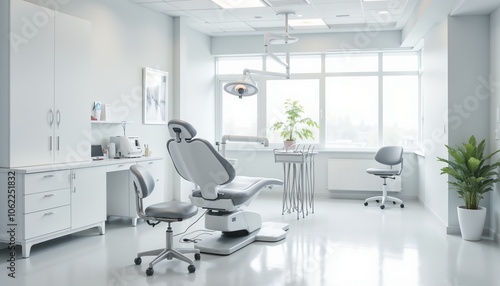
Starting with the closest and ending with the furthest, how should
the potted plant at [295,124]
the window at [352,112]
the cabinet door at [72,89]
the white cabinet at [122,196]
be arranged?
the cabinet door at [72,89], the white cabinet at [122,196], the potted plant at [295,124], the window at [352,112]

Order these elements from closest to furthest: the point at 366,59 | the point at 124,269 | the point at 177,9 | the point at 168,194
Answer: the point at 124,269, the point at 177,9, the point at 168,194, the point at 366,59

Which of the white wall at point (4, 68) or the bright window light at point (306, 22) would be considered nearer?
the white wall at point (4, 68)

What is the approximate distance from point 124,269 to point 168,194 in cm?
349

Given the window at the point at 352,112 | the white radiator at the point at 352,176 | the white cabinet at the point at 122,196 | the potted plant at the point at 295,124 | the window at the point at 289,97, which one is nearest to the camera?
the white cabinet at the point at 122,196

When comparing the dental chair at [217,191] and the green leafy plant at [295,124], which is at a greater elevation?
the green leafy plant at [295,124]

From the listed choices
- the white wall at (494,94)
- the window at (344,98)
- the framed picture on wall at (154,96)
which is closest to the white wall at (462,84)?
the white wall at (494,94)

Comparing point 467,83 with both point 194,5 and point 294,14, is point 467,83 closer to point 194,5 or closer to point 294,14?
point 294,14

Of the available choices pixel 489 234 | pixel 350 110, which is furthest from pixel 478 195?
Answer: pixel 350 110

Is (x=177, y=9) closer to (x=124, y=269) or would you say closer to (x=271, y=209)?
(x=271, y=209)

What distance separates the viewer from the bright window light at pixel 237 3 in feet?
21.4

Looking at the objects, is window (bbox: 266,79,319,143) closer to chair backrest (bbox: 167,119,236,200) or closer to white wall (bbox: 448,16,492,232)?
white wall (bbox: 448,16,492,232)

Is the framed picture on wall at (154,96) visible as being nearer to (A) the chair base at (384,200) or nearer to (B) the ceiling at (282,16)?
(B) the ceiling at (282,16)

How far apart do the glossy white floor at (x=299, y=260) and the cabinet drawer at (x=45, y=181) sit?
0.63 m

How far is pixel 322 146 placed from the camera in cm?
879
